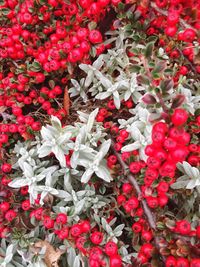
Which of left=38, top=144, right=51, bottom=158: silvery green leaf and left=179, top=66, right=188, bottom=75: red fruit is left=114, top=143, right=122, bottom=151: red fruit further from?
left=179, top=66, right=188, bottom=75: red fruit

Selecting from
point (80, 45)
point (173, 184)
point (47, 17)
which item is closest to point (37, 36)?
point (47, 17)

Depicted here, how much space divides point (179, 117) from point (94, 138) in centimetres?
88

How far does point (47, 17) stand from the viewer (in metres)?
2.86

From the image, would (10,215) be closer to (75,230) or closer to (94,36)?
(75,230)

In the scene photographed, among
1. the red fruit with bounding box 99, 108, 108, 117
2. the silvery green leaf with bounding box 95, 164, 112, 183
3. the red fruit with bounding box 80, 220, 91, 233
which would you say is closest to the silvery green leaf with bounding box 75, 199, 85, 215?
the red fruit with bounding box 80, 220, 91, 233

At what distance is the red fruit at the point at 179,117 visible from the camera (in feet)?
5.69

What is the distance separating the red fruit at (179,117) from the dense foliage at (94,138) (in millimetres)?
132

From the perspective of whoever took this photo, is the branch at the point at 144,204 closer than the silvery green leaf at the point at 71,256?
Yes

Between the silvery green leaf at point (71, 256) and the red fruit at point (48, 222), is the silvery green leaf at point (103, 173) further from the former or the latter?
the silvery green leaf at point (71, 256)

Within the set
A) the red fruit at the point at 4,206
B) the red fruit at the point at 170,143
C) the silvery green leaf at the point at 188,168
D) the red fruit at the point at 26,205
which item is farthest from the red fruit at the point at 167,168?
the red fruit at the point at 4,206

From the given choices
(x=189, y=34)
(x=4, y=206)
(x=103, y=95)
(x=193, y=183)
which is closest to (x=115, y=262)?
(x=193, y=183)

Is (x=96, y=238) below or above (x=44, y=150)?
below

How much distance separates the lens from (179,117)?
1733mm

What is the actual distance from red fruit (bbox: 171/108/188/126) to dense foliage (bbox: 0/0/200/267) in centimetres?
13
